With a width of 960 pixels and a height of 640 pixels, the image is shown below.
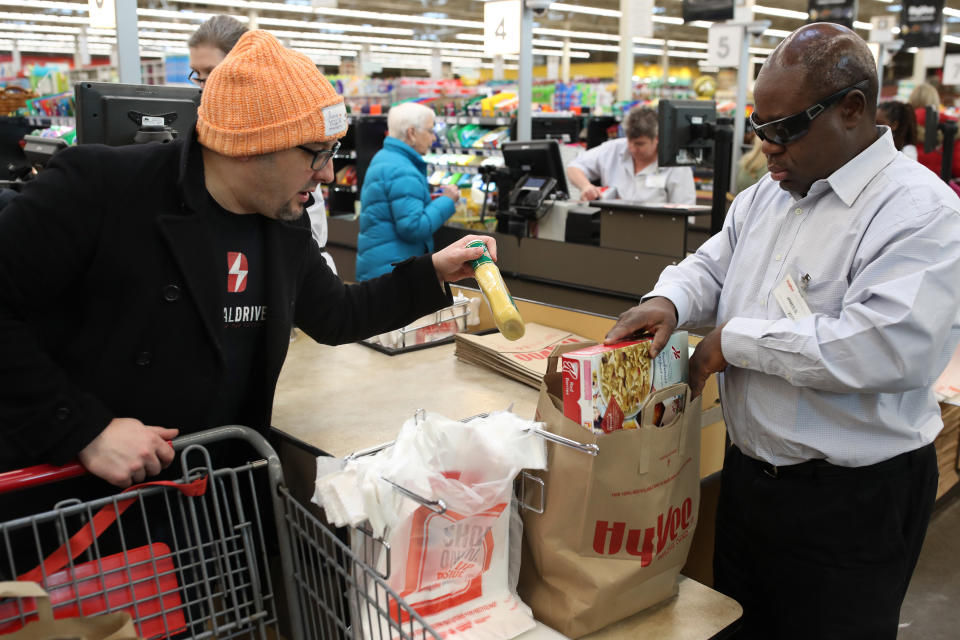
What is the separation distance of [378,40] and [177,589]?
89.5 feet

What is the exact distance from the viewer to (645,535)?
4.56 feet

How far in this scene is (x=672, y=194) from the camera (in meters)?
5.64

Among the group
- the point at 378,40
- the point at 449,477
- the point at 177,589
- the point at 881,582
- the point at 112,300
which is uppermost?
the point at 378,40

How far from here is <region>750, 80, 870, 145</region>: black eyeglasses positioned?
1.51 meters

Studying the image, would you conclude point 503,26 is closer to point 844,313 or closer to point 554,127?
point 554,127

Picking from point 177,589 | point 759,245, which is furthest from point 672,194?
point 177,589

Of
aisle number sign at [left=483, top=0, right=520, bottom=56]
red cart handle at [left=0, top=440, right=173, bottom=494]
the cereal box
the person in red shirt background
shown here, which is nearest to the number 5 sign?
the person in red shirt background

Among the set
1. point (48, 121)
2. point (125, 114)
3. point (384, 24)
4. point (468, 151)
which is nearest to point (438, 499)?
point (125, 114)

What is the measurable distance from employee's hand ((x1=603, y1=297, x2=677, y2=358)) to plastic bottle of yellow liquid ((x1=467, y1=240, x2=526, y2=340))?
18cm

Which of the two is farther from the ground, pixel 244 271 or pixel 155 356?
pixel 244 271

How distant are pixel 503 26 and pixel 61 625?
20.5ft

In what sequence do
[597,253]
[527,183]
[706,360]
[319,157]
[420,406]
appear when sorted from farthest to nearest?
[527,183], [597,253], [420,406], [706,360], [319,157]

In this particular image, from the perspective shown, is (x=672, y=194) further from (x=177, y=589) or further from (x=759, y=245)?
(x=177, y=589)

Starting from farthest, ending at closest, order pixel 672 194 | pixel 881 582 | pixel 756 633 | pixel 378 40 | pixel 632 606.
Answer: pixel 378 40 < pixel 672 194 < pixel 756 633 < pixel 881 582 < pixel 632 606
